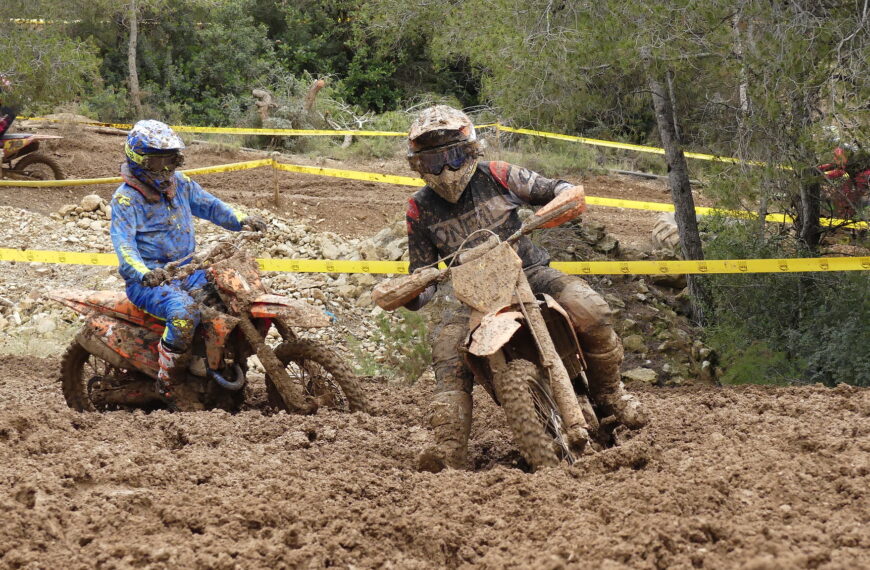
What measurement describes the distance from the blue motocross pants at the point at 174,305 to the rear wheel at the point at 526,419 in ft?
8.91

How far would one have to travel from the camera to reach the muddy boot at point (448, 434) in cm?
542

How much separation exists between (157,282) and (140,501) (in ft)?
7.38

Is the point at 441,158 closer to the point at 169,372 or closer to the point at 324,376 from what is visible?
the point at 324,376

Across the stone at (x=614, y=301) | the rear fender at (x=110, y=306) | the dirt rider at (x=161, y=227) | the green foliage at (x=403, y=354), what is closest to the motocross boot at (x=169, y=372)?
the dirt rider at (x=161, y=227)

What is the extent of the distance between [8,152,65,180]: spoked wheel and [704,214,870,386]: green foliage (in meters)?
10.4

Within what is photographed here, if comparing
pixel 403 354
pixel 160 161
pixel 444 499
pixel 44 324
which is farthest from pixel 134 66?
pixel 444 499

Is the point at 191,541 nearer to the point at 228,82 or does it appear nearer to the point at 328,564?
the point at 328,564

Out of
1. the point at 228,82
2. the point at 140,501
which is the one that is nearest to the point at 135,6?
the point at 228,82

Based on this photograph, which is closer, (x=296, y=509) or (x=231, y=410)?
(x=296, y=509)

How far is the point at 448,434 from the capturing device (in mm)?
5453

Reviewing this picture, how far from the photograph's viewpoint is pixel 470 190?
5918 millimetres

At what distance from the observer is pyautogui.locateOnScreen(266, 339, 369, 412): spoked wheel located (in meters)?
6.88

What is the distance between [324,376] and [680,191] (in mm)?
5224

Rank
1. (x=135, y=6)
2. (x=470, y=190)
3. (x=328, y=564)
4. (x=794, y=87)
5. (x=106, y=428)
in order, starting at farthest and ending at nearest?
1. (x=135, y=6)
2. (x=794, y=87)
3. (x=106, y=428)
4. (x=470, y=190)
5. (x=328, y=564)
